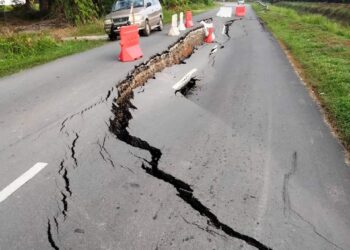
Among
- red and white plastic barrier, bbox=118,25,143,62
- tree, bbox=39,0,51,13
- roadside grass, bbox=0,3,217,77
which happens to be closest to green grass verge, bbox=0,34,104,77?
roadside grass, bbox=0,3,217,77

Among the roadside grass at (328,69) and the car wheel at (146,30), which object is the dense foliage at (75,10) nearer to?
the car wheel at (146,30)

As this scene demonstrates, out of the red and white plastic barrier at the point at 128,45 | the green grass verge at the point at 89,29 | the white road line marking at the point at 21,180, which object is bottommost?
the green grass verge at the point at 89,29

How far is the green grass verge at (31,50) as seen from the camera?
12.4 meters

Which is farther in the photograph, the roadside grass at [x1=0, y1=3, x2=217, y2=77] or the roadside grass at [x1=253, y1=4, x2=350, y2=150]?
the roadside grass at [x1=0, y1=3, x2=217, y2=77]

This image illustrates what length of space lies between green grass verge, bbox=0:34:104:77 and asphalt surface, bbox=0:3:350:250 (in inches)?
153

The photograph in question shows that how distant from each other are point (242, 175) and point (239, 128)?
180 centimetres

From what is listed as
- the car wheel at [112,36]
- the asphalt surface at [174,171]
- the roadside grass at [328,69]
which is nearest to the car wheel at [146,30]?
the car wheel at [112,36]

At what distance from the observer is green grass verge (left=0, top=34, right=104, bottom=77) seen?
12429 mm

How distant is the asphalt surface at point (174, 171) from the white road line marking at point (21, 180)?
0.23 ft

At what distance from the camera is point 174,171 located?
4777 millimetres

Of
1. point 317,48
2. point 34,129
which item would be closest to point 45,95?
point 34,129

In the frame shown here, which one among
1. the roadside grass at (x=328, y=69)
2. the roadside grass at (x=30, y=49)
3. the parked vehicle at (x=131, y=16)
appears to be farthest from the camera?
the parked vehicle at (x=131, y=16)

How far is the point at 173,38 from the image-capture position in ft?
56.4

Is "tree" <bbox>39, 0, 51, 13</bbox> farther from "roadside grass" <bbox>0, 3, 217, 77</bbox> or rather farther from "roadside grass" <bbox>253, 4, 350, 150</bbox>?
"roadside grass" <bbox>253, 4, 350, 150</bbox>
